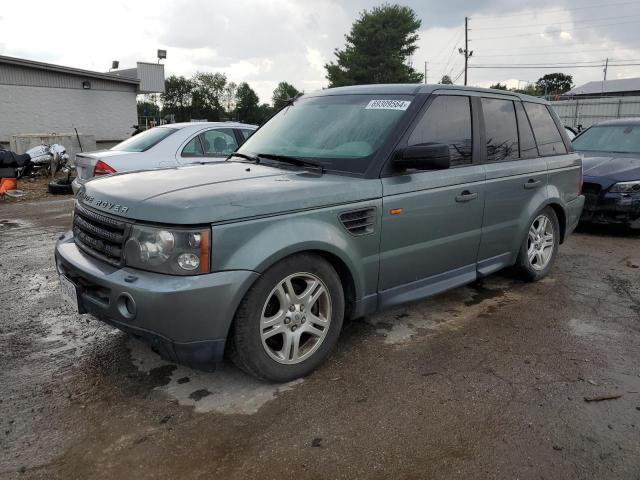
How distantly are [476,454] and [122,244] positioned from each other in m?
2.14

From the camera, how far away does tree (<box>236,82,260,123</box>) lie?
300ft

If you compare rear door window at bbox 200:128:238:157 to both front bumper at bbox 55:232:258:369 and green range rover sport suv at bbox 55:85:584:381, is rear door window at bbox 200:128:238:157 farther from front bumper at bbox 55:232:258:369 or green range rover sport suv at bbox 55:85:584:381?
front bumper at bbox 55:232:258:369

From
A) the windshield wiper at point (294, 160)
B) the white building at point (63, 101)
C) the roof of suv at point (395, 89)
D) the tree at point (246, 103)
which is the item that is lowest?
the windshield wiper at point (294, 160)

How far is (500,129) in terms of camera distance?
4402mm

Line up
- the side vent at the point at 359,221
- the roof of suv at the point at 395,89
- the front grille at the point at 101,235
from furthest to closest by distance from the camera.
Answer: the roof of suv at the point at 395,89
the side vent at the point at 359,221
the front grille at the point at 101,235

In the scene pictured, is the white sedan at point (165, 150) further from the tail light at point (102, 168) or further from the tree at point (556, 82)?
the tree at point (556, 82)

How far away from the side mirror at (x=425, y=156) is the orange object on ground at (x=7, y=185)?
1058cm

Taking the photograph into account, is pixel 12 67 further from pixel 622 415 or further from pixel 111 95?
pixel 622 415

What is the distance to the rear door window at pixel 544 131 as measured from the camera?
4863 mm

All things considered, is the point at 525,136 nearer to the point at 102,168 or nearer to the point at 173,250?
the point at 173,250

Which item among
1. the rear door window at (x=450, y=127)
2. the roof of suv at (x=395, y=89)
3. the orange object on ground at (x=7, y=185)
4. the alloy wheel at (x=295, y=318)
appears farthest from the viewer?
the orange object on ground at (x=7, y=185)

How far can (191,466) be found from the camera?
93.5 inches

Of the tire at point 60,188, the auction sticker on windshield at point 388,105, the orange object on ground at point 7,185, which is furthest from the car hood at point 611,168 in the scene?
the orange object on ground at point 7,185

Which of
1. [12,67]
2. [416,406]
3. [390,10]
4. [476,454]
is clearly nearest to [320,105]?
[416,406]
